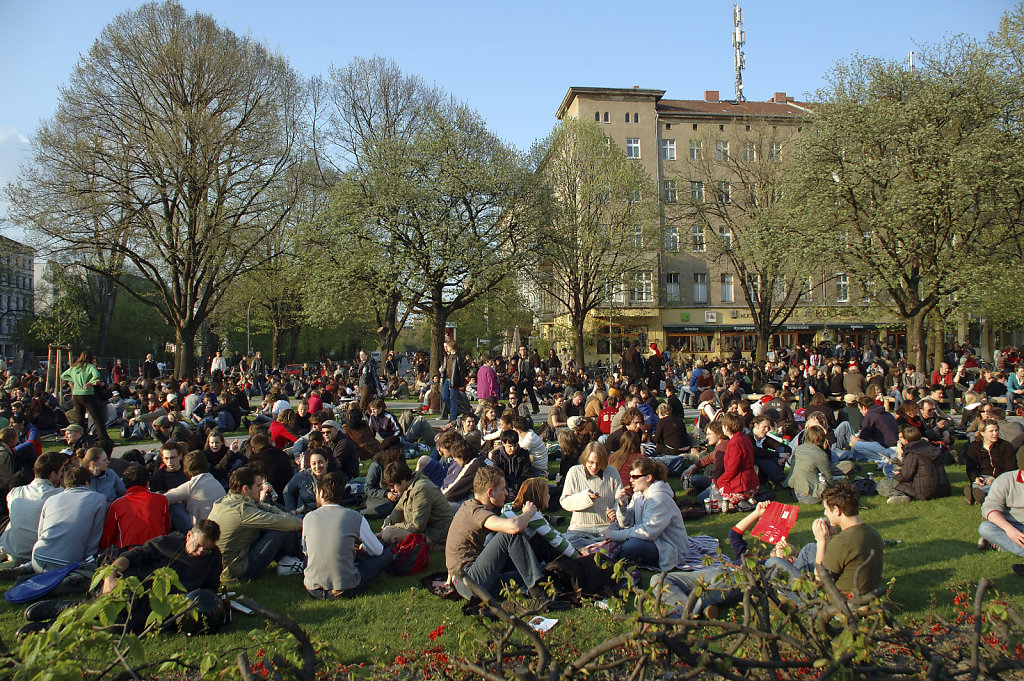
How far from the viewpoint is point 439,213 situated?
27766mm

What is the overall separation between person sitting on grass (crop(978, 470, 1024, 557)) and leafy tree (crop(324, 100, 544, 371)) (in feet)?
71.4

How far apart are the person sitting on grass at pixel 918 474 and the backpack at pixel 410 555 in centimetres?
587

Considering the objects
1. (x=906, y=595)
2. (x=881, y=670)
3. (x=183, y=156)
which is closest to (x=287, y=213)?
(x=183, y=156)

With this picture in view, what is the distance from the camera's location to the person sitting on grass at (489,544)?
5473mm

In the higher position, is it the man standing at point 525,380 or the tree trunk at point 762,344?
the tree trunk at point 762,344

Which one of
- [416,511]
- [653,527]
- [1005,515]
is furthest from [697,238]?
[653,527]

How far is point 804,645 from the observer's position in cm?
278

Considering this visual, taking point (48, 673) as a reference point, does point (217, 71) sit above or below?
above

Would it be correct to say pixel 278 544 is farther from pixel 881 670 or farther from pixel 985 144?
pixel 985 144

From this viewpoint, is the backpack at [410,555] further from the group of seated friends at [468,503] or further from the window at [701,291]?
the window at [701,291]

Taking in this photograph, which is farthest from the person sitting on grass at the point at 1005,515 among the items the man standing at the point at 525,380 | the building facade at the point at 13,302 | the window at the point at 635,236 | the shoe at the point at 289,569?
the building facade at the point at 13,302

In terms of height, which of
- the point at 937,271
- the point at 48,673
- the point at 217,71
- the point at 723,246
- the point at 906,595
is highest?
the point at 217,71

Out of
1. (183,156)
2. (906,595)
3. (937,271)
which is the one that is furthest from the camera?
(183,156)

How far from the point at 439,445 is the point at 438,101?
29.5 metres
